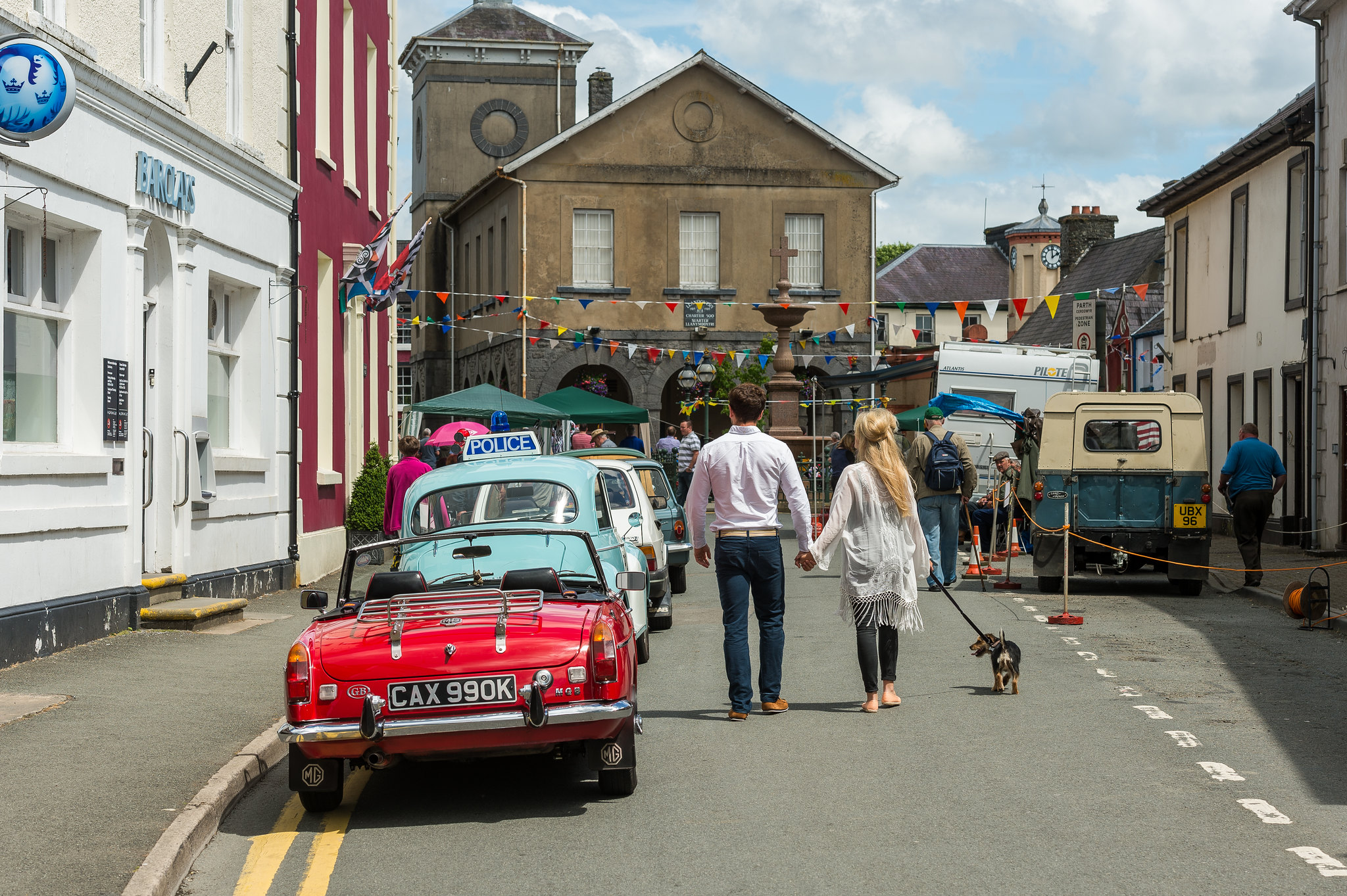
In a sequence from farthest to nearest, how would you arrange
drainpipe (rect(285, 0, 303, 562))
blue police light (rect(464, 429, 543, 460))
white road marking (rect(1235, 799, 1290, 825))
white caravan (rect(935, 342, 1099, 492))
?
white caravan (rect(935, 342, 1099, 492)) < blue police light (rect(464, 429, 543, 460)) < drainpipe (rect(285, 0, 303, 562)) < white road marking (rect(1235, 799, 1290, 825))

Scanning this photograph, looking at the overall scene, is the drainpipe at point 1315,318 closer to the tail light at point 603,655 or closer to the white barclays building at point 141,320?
the white barclays building at point 141,320

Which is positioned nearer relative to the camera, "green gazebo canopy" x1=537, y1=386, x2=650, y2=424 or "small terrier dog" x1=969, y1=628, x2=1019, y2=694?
"small terrier dog" x1=969, y1=628, x2=1019, y2=694

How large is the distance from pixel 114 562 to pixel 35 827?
664cm

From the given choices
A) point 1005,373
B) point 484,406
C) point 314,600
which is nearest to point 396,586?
point 314,600

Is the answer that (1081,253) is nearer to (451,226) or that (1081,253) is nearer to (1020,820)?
(451,226)

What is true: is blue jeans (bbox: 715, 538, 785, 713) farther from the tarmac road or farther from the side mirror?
the side mirror

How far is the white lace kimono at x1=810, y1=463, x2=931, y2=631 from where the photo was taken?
9.47 metres

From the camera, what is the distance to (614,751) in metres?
7.07

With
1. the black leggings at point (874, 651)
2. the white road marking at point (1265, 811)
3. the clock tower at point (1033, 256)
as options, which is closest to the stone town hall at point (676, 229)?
the black leggings at point (874, 651)

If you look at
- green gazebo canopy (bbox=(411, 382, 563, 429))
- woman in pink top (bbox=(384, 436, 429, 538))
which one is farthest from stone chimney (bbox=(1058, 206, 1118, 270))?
woman in pink top (bbox=(384, 436, 429, 538))

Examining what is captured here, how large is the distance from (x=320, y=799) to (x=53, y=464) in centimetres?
560

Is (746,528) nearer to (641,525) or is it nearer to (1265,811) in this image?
(1265,811)

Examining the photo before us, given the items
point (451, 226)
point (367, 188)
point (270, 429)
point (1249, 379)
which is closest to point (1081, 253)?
point (451, 226)

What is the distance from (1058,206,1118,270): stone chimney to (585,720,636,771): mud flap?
51.9 meters
